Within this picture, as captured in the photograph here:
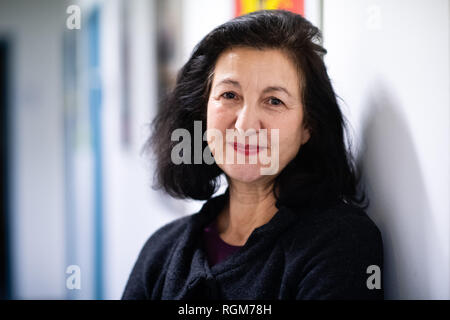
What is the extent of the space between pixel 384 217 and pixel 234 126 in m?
0.38

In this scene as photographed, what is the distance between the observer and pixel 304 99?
96cm

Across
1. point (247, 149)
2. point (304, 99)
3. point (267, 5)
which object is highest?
point (267, 5)

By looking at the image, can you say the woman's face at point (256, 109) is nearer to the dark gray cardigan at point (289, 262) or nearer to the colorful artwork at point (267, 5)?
the dark gray cardigan at point (289, 262)

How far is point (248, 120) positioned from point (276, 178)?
18 centimetres

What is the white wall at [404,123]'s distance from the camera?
760 mm

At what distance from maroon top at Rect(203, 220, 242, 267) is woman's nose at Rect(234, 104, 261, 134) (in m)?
0.29

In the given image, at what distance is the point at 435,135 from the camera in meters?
0.77

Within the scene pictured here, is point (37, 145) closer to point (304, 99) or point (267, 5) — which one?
point (267, 5)

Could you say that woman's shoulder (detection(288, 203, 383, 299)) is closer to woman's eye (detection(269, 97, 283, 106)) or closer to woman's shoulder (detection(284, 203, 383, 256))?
woman's shoulder (detection(284, 203, 383, 256))

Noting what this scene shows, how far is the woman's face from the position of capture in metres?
0.92

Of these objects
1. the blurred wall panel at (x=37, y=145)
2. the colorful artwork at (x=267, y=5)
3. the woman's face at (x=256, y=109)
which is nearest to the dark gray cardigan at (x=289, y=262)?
the woman's face at (x=256, y=109)

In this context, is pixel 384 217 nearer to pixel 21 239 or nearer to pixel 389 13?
pixel 389 13

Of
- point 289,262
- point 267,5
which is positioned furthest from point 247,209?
point 267,5
